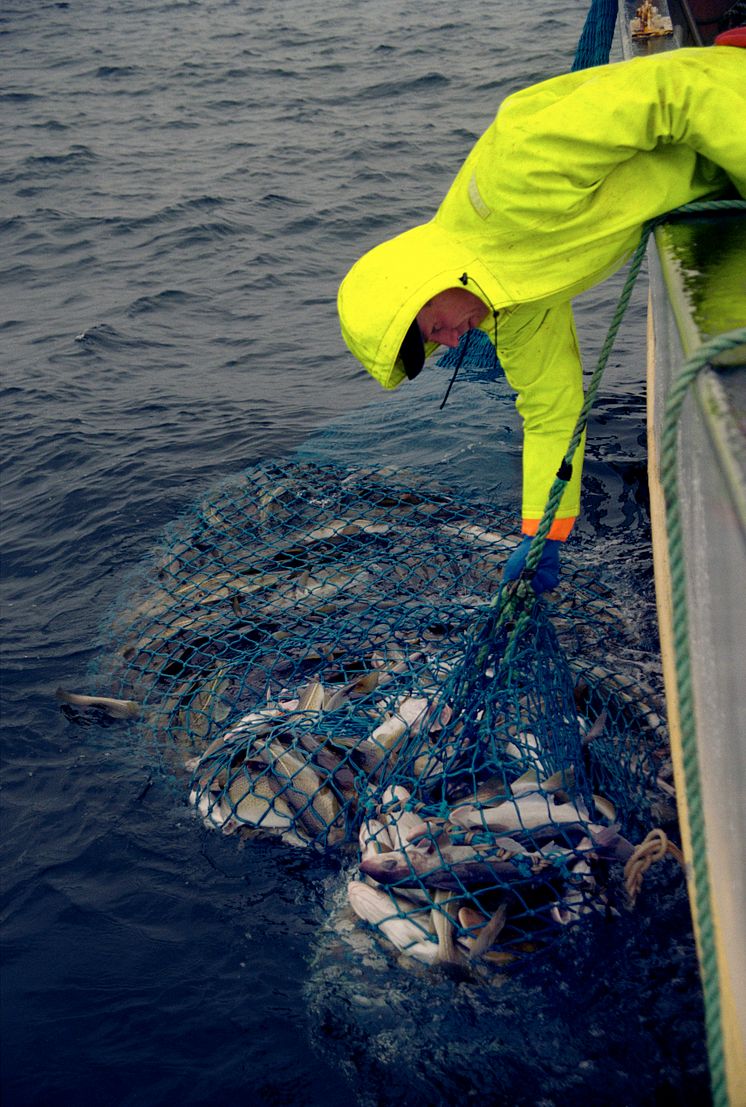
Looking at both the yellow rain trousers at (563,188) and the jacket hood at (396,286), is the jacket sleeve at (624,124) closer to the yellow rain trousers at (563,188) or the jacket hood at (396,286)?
the yellow rain trousers at (563,188)

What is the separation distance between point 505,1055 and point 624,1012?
1.61 feet

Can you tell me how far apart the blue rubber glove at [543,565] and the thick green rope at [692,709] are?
1493mm

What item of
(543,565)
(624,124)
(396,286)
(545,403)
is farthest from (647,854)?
(624,124)

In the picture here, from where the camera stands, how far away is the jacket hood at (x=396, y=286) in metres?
3.27

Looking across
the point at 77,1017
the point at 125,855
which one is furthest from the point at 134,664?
the point at 77,1017

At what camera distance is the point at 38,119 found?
18.0 m

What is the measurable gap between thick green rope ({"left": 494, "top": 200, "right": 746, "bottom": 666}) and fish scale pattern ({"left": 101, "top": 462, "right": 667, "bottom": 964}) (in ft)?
0.21

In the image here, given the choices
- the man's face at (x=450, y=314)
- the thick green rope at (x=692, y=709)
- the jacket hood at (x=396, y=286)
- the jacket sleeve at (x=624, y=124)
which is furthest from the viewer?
the man's face at (x=450, y=314)

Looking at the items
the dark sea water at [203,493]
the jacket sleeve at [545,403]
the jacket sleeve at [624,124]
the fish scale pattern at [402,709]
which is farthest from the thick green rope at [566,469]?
the dark sea water at [203,493]

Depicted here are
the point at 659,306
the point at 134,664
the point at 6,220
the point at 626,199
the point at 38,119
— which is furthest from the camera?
the point at 38,119

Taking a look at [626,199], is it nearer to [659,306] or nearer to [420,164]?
[659,306]

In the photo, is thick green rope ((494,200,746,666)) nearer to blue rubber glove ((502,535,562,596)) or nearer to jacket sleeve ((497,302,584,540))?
blue rubber glove ((502,535,562,596))

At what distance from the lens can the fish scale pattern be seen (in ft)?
11.8

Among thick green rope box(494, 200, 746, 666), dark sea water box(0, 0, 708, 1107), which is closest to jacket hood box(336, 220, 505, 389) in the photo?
thick green rope box(494, 200, 746, 666)
